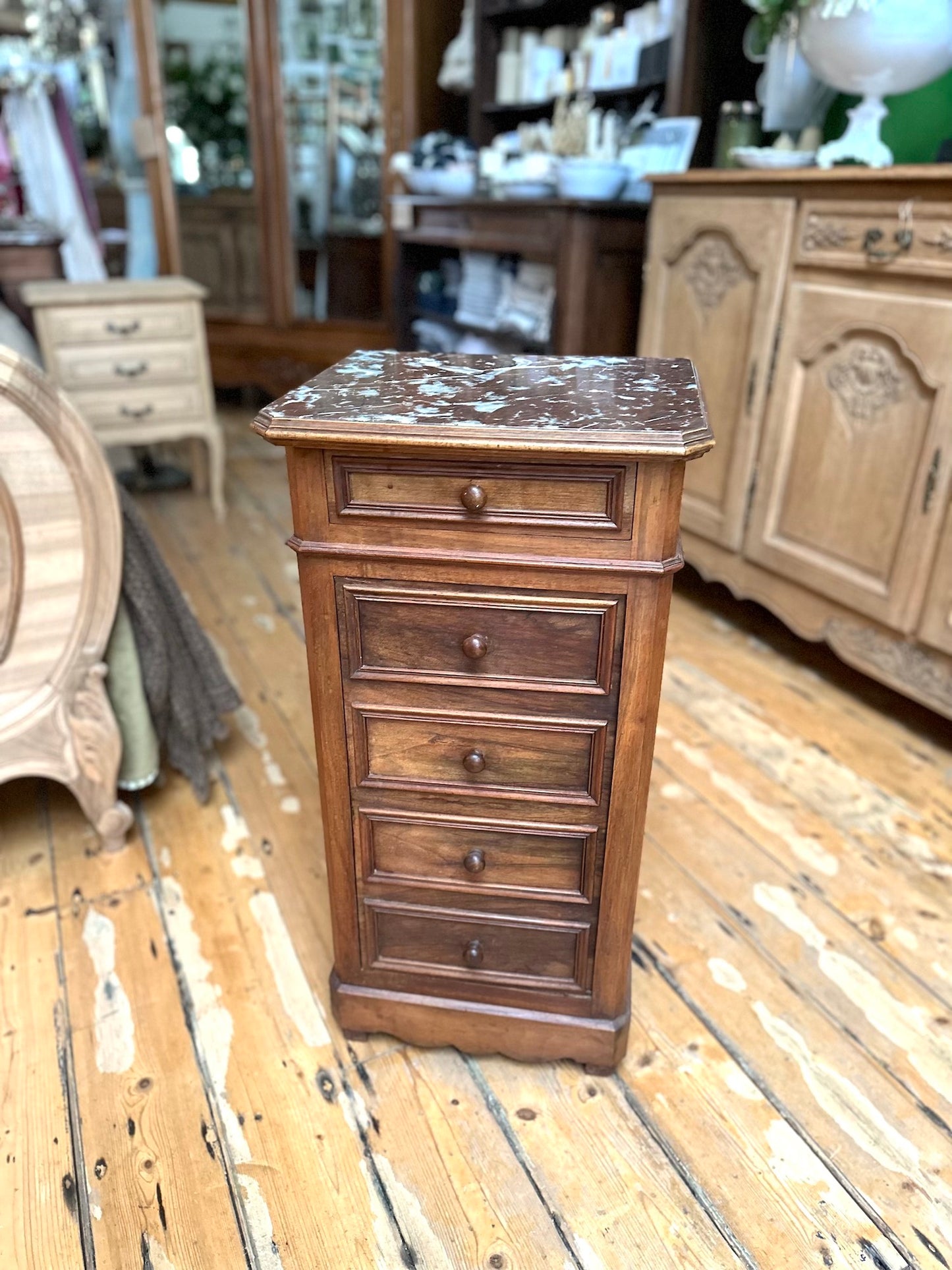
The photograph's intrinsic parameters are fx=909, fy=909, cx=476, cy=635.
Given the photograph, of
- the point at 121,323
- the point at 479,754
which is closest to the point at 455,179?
the point at 121,323

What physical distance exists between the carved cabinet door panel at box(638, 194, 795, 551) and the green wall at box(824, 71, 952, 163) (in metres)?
0.45

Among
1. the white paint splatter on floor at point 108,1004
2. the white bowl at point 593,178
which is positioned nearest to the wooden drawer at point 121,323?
the white bowl at point 593,178

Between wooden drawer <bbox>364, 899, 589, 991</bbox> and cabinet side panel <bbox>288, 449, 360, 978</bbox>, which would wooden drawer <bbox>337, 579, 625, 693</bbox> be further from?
wooden drawer <bbox>364, 899, 589, 991</bbox>

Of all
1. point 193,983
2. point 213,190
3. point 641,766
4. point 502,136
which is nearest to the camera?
point 641,766

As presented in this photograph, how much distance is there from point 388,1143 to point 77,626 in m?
0.86

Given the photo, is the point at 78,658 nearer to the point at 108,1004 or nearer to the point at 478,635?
the point at 108,1004

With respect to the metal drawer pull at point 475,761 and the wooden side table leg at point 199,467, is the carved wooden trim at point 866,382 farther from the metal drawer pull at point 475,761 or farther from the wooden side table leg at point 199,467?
the wooden side table leg at point 199,467

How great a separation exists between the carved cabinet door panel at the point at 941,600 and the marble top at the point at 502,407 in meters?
0.89

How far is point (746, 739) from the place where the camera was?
1.91 m

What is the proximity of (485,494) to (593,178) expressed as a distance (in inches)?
77.9

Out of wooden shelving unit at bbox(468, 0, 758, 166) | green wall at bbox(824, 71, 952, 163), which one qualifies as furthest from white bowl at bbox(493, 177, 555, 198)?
green wall at bbox(824, 71, 952, 163)

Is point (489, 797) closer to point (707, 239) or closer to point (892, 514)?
point (892, 514)

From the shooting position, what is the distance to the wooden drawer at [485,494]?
87 cm

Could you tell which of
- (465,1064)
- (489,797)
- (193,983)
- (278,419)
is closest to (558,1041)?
(465,1064)
